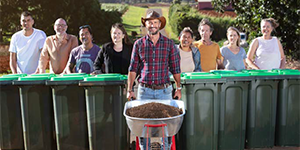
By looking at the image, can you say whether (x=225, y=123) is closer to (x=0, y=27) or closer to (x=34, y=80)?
(x=34, y=80)

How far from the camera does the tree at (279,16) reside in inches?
407

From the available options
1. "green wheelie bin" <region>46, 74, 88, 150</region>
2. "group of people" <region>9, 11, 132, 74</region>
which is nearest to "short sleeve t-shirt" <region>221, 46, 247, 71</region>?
"group of people" <region>9, 11, 132, 74</region>

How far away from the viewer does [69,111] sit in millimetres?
4324

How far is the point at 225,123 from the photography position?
4520mm

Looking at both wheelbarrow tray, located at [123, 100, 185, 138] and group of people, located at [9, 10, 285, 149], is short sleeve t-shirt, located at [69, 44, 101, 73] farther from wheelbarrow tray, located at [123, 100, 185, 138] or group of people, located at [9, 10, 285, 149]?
wheelbarrow tray, located at [123, 100, 185, 138]

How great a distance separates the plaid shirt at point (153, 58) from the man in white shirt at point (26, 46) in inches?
107

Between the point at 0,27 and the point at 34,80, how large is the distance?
19.3 metres

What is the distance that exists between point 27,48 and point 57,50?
26.8 inches

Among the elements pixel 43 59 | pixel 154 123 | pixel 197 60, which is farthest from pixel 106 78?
pixel 43 59

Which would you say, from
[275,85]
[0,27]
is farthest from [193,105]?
[0,27]

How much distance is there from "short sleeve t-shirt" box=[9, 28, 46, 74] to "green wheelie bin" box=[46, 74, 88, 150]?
5.34ft

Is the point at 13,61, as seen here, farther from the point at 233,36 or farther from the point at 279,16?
the point at 279,16

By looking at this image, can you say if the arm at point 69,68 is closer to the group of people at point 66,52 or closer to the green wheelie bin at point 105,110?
the group of people at point 66,52

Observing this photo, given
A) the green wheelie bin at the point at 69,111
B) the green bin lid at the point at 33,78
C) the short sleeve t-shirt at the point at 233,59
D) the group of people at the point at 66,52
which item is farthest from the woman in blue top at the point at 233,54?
the green bin lid at the point at 33,78
